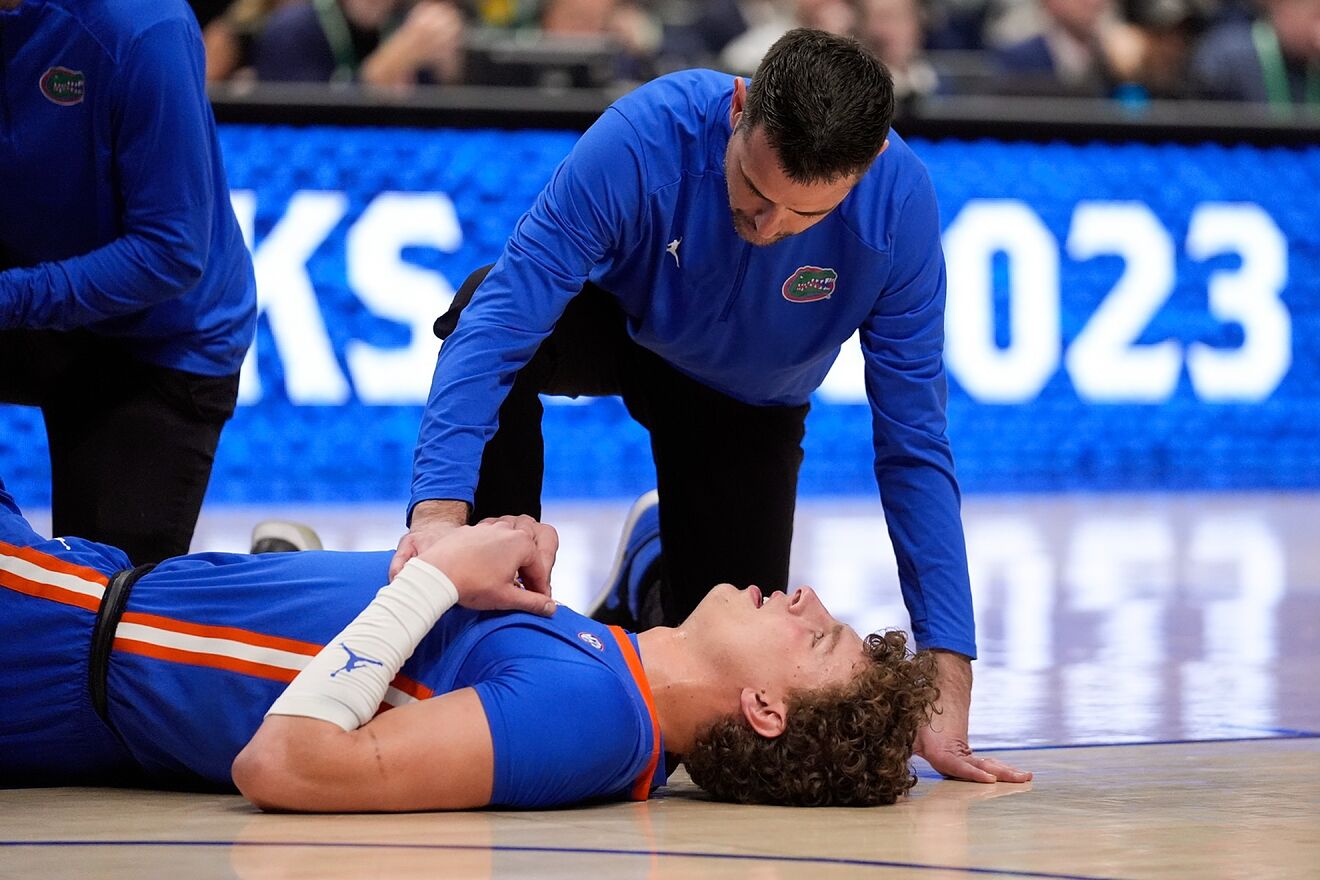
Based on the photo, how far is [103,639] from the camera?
2875 mm

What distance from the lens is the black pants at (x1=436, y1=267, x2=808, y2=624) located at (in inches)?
153

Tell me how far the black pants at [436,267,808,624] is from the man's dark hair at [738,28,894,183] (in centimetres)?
87

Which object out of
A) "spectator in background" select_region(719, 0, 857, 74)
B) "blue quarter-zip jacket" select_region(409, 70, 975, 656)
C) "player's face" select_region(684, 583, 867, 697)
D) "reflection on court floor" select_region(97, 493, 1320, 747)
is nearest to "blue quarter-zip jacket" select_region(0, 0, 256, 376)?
"blue quarter-zip jacket" select_region(409, 70, 975, 656)

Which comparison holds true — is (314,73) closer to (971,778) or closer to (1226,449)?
(1226,449)

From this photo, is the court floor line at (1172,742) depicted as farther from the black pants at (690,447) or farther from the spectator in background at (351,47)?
the spectator in background at (351,47)

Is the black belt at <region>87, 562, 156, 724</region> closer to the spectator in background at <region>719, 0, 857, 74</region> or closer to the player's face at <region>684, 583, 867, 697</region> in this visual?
the player's face at <region>684, 583, 867, 697</region>

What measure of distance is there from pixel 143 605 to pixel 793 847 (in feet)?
3.60

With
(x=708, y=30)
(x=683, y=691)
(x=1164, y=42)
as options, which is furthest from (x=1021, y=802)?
(x=1164, y=42)

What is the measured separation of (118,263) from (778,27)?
7302mm

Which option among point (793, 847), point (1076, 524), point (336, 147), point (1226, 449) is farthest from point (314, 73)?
point (793, 847)

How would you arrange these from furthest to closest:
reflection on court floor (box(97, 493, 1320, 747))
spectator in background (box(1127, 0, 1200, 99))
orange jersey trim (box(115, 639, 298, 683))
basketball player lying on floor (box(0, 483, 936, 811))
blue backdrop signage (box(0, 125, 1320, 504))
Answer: spectator in background (box(1127, 0, 1200, 99)) → blue backdrop signage (box(0, 125, 1320, 504)) → reflection on court floor (box(97, 493, 1320, 747)) → orange jersey trim (box(115, 639, 298, 683)) → basketball player lying on floor (box(0, 483, 936, 811))

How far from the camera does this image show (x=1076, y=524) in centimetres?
819

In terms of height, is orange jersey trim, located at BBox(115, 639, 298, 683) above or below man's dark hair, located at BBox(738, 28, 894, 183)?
below

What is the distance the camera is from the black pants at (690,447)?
3895mm
